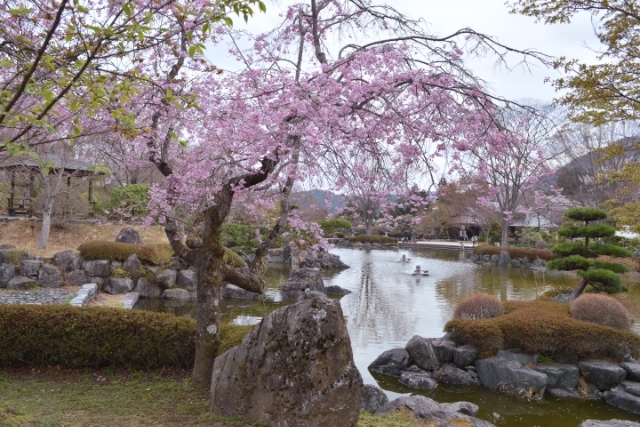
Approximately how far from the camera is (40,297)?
995 centimetres

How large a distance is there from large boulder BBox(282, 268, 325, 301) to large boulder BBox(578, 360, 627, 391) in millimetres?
7675

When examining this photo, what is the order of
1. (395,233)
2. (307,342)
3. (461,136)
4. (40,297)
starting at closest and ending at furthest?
(307,342) → (461,136) → (40,297) → (395,233)

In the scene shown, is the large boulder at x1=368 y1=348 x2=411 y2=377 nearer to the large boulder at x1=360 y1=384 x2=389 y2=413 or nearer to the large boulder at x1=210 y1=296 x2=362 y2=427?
the large boulder at x1=360 y1=384 x2=389 y2=413

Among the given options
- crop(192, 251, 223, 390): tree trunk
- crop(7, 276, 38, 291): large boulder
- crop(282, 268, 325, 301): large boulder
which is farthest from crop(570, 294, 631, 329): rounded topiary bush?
crop(7, 276, 38, 291): large boulder

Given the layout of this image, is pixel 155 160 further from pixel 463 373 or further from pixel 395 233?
pixel 395 233

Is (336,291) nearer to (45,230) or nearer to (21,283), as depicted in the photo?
(21,283)

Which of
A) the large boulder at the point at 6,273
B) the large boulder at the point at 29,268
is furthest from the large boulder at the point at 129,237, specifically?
the large boulder at the point at 6,273

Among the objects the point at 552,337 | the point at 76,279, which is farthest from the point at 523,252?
the point at 76,279

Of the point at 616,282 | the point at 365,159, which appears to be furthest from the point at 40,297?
the point at 616,282

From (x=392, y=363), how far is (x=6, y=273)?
373 inches

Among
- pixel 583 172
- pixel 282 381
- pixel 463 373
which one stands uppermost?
pixel 583 172

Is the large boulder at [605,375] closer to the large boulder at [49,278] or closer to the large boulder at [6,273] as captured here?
the large boulder at [49,278]

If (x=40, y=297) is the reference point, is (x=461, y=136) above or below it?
above

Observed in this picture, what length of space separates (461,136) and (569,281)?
52.9 ft
